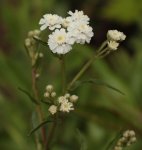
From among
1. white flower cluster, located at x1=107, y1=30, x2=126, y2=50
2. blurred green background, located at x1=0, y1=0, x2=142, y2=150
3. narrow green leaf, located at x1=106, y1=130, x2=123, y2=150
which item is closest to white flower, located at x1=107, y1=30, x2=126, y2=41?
white flower cluster, located at x1=107, y1=30, x2=126, y2=50

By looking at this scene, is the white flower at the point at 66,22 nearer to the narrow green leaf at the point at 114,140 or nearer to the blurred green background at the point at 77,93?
the narrow green leaf at the point at 114,140

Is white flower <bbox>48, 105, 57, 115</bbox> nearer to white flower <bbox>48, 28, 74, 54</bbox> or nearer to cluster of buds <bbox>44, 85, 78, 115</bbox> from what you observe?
cluster of buds <bbox>44, 85, 78, 115</bbox>

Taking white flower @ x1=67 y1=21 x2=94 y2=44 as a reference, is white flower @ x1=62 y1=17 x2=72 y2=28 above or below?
above

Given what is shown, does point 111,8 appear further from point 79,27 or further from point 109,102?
point 79,27

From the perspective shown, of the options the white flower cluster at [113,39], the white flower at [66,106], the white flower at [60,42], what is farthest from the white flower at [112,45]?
the white flower at [66,106]

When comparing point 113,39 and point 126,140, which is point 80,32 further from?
point 126,140

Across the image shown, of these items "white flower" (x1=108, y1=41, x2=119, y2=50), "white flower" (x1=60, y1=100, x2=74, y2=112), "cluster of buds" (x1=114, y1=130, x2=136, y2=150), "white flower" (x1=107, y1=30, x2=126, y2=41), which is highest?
"white flower" (x1=107, y1=30, x2=126, y2=41)

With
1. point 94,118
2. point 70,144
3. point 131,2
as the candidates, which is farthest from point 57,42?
point 131,2

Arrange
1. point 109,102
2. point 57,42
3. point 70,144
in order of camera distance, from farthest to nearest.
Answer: point 109,102 < point 70,144 < point 57,42
